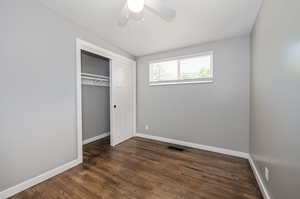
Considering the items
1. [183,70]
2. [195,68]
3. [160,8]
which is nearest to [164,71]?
[183,70]

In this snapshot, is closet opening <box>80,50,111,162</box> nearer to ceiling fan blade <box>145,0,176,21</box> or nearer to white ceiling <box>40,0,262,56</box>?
white ceiling <box>40,0,262,56</box>

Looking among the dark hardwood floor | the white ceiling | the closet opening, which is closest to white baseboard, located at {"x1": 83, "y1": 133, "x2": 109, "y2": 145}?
the closet opening

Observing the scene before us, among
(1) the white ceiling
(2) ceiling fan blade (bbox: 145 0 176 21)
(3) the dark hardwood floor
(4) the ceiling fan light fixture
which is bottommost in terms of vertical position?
(3) the dark hardwood floor

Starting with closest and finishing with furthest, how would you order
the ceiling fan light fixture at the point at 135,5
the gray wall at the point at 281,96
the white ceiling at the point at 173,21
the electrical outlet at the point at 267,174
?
the gray wall at the point at 281,96 → the ceiling fan light fixture at the point at 135,5 → the electrical outlet at the point at 267,174 → the white ceiling at the point at 173,21

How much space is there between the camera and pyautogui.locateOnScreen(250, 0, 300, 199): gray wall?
0.85 meters

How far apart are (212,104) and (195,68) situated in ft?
2.88

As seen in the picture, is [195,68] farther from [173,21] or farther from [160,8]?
[160,8]

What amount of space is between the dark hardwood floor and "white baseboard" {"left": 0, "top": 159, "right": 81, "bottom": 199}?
0.06 meters

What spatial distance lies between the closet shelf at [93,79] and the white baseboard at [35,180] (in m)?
1.76

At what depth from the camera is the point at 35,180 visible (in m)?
1.64

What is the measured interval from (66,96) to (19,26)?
990 mm

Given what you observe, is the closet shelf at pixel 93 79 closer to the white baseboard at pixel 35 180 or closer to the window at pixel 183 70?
the window at pixel 183 70

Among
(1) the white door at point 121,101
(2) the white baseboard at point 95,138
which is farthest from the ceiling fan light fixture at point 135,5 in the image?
(2) the white baseboard at point 95,138

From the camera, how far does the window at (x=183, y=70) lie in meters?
2.69
